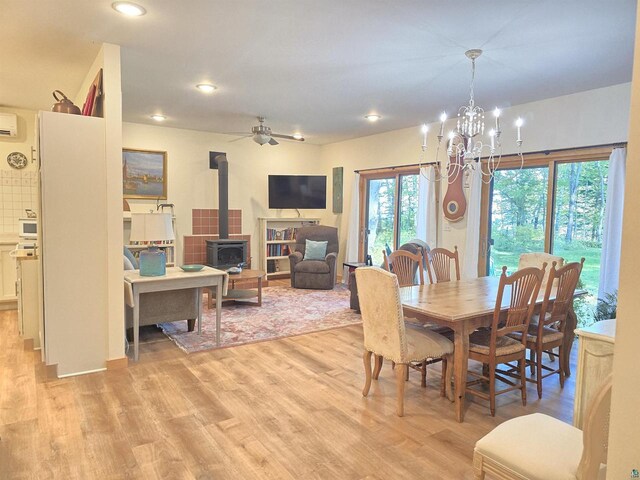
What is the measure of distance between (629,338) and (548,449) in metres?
0.73

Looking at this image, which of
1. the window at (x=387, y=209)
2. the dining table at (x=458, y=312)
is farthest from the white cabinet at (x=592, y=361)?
the window at (x=387, y=209)

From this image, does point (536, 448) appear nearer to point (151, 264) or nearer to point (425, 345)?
point (425, 345)

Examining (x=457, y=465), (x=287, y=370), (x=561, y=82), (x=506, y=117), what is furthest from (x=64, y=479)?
(x=506, y=117)

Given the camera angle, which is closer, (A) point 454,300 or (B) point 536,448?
(B) point 536,448

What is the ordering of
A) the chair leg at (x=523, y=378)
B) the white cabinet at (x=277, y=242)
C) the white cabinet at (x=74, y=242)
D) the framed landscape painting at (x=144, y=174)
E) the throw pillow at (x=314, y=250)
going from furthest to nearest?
the white cabinet at (x=277, y=242), the throw pillow at (x=314, y=250), the framed landscape painting at (x=144, y=174), the white cabinet at (x=74, y=242), the chair leg at (x=523, y=378)

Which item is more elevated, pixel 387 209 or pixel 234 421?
pixel 387 209

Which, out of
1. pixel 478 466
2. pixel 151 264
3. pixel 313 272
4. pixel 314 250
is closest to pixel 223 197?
pixel 314 250

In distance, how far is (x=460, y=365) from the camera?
8.95 feet

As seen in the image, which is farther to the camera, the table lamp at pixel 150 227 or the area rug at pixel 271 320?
the area rug at pixel 271 320

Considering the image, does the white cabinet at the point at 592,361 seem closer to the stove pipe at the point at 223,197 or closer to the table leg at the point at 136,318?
the table leg at the point at 136,318

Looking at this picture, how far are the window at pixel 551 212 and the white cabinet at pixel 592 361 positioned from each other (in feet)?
Answer: 9.84

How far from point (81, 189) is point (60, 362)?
139cm

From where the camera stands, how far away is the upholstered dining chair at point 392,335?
8.81ft

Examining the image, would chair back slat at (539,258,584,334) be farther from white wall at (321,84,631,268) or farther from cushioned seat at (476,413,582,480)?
white wall at (321,84,631,268)
